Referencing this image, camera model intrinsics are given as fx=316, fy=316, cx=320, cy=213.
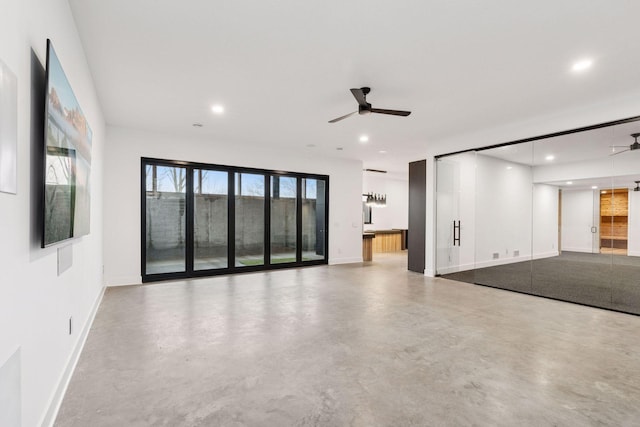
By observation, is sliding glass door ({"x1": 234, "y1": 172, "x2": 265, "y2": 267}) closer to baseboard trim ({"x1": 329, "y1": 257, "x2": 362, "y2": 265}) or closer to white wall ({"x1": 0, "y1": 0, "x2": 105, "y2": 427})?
baseboard trim ({"x1": 329, "y1": 257, "x2": 362, "y2": 265})

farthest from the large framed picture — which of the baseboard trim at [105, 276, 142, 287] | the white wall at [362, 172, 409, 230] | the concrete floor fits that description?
the white wall at [362, 172, 409, 230]

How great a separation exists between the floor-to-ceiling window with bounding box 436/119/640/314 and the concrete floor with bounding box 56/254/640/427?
2.65ft

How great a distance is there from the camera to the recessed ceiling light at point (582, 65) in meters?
3.31

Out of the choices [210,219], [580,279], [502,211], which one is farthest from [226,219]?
[580,279]

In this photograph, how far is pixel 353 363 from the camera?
9.16 ft

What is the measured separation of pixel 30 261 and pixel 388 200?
11518 millimetres

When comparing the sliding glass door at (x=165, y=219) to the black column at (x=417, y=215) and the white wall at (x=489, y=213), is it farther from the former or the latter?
the white wall at (x=489, y=213)

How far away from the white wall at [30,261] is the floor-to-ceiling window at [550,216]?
6183 mm

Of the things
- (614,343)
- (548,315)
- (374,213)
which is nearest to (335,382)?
(614,343)

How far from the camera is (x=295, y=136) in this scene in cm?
646

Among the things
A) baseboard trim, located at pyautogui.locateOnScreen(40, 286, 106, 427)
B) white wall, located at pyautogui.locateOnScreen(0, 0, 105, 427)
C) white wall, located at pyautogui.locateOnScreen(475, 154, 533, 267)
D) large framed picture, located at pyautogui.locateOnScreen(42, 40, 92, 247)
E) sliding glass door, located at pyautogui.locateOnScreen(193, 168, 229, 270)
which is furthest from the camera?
sliding glass door, located at pyautogui.locateOnScreen(193, 168, 229, 270)

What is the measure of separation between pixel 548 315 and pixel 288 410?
388 cm

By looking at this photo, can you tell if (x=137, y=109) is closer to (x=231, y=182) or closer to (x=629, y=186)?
(x=231, y=182)

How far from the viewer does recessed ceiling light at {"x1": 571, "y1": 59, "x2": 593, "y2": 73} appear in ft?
10.9
